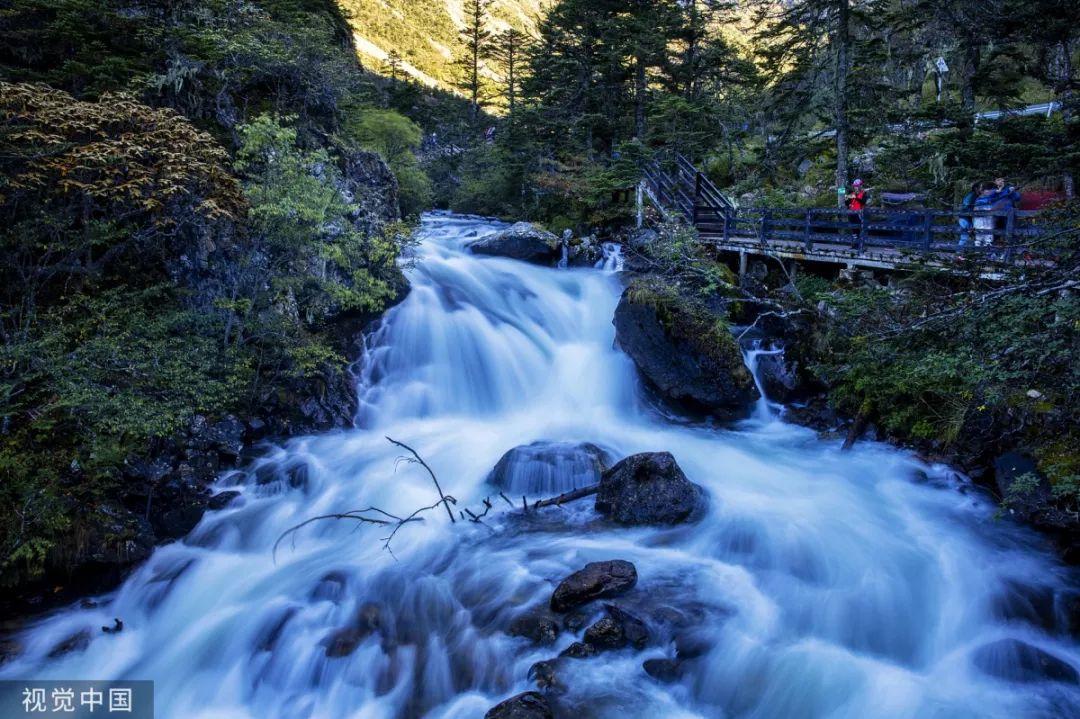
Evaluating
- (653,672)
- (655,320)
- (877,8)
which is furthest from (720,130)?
(653,672)

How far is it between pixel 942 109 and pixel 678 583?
691 centimetres

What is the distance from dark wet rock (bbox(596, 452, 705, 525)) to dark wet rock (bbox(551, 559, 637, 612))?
4.81ft

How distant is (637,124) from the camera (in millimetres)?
21016

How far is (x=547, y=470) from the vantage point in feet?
31.1

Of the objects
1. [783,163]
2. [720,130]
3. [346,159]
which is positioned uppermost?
[720,130]

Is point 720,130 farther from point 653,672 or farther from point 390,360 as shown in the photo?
point 653,672

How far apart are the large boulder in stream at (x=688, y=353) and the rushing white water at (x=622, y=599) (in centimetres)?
69

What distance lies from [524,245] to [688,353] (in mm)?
8650

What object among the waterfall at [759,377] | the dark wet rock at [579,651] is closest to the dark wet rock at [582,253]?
the waterfall at [759,377]

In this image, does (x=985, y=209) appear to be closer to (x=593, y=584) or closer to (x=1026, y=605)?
(x=1026, y=605)

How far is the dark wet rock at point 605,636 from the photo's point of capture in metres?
5.95

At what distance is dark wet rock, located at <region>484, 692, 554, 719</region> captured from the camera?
493 centimetres

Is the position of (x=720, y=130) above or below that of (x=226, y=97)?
above

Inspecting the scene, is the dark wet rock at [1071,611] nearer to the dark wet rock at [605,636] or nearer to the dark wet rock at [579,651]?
the dark wet rock at [605,636]
